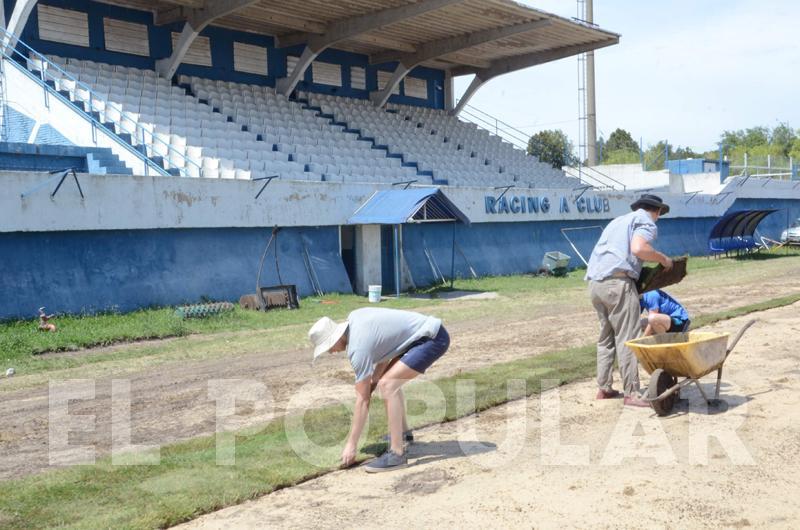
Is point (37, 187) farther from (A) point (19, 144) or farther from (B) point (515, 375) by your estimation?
(B) point (515, 375)

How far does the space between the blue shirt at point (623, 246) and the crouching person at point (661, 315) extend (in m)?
0.63

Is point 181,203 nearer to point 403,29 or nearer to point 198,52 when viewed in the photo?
point 198,52

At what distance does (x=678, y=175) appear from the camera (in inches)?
1697

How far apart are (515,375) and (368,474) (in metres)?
3.90

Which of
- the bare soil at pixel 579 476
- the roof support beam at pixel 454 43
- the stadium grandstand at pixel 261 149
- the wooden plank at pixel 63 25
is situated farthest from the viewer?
the roof support beam at pixel 454 43

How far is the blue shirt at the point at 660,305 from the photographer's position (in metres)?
8.81

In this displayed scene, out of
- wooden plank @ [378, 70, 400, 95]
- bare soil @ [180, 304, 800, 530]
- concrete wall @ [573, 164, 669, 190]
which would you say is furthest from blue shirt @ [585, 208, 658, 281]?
concrete wall @ [573, 164, 669, 190]

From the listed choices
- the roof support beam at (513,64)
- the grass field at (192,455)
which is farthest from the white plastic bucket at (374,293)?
the roof support beam at (513,64)

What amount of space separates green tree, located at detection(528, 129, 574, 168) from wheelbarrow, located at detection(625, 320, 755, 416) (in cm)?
6052

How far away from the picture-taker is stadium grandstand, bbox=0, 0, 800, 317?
16.9 meters

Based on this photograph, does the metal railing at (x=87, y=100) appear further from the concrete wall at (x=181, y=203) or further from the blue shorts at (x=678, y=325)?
the blue shorts at (x=678, y=325)

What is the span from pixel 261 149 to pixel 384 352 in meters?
18.4

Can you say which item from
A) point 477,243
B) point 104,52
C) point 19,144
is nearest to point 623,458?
point 19,144

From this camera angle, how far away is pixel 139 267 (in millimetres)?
17188
